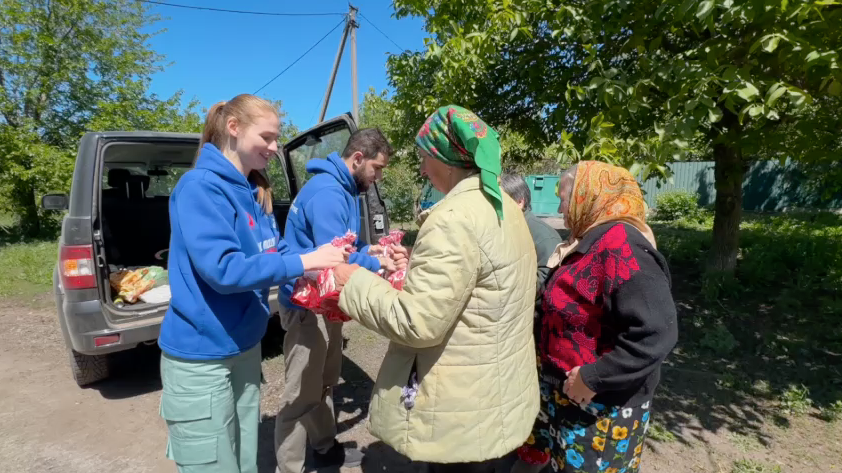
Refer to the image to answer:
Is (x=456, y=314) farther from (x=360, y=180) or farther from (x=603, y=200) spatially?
(x=360, y=180)

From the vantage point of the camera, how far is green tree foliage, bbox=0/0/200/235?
35.7ft

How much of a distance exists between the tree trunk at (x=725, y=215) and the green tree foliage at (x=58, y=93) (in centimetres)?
1230

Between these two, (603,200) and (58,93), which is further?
(58,93)

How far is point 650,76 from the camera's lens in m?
2.63

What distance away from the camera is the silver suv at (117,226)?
316cm

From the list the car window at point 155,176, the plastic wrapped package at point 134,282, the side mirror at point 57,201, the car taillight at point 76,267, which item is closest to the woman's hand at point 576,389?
the car taillight at point 76,267

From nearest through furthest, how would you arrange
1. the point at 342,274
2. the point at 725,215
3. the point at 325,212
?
the point at 342,274
the point at 325,212
the point at 725,215

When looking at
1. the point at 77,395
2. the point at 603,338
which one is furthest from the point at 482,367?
the point at 77,395

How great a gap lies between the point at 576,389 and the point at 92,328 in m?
3.20

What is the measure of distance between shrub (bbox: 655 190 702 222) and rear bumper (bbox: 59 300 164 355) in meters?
16.6

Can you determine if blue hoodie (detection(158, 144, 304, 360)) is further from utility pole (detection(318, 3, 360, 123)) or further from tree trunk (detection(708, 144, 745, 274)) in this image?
utility pole (detection(318, 3, 360, 123))

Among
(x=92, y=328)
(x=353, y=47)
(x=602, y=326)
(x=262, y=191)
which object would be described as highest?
(x=353, y=47)

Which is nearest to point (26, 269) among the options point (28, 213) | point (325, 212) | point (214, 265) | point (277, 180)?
point (28, 213)

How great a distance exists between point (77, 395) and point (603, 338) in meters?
4.15
